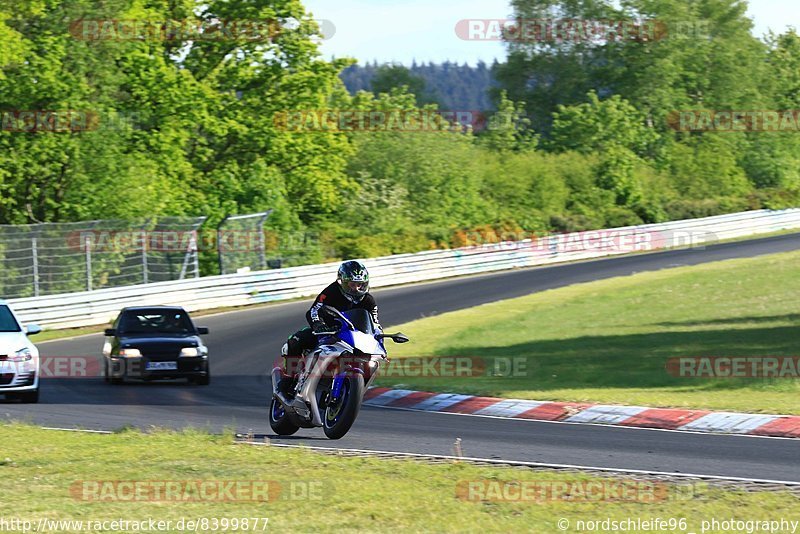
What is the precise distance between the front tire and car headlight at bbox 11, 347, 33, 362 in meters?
6.50

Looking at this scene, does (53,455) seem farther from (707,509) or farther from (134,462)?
(707,509)

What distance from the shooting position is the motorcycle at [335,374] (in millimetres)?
10672

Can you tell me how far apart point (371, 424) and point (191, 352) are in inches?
255

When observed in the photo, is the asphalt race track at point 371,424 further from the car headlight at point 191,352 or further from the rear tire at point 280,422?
the car headlight at point 191,352

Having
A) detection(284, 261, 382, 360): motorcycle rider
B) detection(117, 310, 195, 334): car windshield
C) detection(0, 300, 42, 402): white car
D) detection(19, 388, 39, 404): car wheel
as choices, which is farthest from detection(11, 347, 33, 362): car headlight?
detection(284, 261, 382, 360): motorcycle rider

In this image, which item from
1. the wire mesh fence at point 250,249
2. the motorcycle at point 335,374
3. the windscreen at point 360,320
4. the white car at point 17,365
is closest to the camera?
the motorcycle at point 335,374

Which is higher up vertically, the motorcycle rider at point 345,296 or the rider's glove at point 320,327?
the motorcycle rider at point 345,296

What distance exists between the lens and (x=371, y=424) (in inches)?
542

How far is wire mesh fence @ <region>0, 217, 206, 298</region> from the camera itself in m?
28.6

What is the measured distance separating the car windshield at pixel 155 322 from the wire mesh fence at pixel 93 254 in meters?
8.86

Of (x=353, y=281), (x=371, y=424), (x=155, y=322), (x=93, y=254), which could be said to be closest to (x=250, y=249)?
(x=93, y=254)

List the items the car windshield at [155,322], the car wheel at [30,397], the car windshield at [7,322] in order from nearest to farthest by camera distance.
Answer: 1. the car wheel at [30,397]
2. the car windshield at [7,322]
3. the car windshield at [155,322]

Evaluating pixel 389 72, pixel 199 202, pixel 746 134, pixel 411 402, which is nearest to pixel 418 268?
pixel 199 202

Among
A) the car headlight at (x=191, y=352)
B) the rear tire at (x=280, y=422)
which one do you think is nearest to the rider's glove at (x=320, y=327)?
the rear tire at (x=280, y=422)
